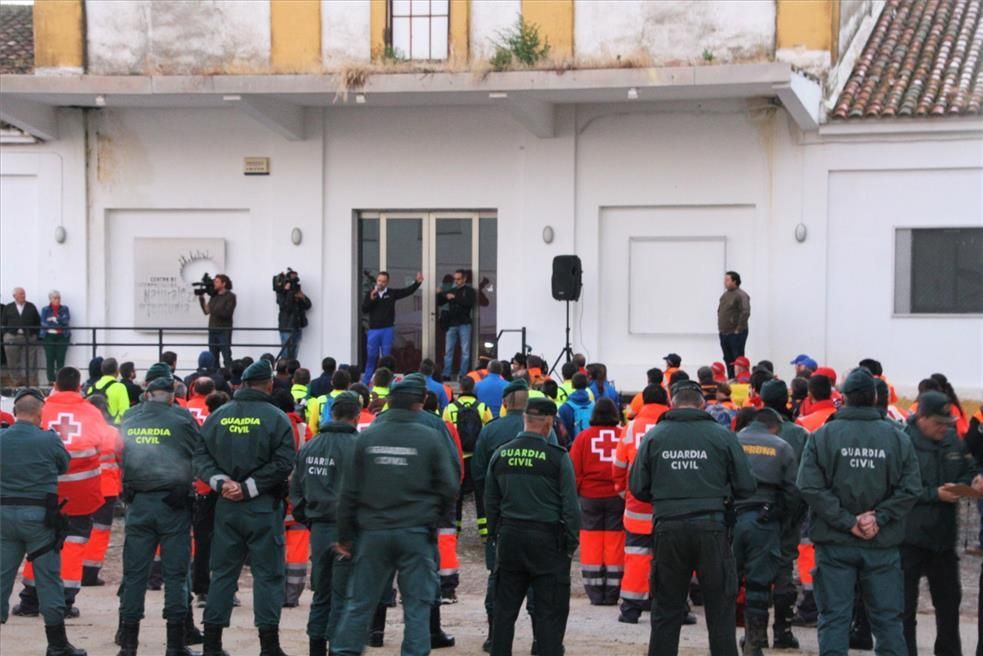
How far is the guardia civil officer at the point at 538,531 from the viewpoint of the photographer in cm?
909

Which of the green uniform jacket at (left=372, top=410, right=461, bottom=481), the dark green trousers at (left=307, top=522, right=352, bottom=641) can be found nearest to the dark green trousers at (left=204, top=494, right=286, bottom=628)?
the dark green trousers at (left=307, top=522, right=352, bottom=641)

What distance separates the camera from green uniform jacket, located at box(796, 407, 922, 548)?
865cm

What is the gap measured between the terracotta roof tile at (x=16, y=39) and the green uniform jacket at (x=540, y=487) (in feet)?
55.4

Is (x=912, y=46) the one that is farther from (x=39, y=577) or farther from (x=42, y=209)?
(x=39, y=577)

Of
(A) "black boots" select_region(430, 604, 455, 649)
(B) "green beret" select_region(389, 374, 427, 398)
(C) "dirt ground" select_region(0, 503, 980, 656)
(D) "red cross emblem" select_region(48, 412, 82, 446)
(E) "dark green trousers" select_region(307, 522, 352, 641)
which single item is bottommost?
(C) "dirt ground" select_region(0, 503, 980, 656)

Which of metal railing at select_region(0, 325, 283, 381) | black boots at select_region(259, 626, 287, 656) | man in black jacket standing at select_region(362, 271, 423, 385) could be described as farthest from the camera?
metal railing at select_region(0, 325, 283, 381)

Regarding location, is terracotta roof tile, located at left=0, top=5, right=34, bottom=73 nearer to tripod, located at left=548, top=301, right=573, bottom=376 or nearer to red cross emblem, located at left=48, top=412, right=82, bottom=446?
tripod, located at left=548, top=301, right=573, bottom=376

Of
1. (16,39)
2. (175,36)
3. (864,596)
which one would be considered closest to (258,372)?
(864,596)

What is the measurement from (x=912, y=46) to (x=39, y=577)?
1661 cm

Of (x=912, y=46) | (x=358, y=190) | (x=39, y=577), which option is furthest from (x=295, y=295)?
(x=39, y=577)

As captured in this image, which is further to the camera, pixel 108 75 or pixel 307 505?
pixel 108 75

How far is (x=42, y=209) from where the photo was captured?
22.9 m

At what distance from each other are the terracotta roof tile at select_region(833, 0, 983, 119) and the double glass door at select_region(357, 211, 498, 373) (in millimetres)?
5818

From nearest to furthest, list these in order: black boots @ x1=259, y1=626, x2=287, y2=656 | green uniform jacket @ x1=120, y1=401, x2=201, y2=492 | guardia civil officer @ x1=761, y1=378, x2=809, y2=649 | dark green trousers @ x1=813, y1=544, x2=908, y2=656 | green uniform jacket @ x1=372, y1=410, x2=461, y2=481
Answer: dark green trousers @ x1=813, y1=544, x2=908, y2=656 → green uniform jacket @ x1=372, y1=410, x2=461, y2=481 → black boots @ x1=259, y1=626, x2=287, y2=656 → green uniform jacket @ x1=120, y1=401, x2=201, y2=492 → guardia civil officer @ x1=761, y1=378, x2=809, y2=649
